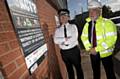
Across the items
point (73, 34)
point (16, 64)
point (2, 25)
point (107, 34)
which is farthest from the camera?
point (73, 34)

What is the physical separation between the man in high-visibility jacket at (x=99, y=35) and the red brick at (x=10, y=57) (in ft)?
5.59

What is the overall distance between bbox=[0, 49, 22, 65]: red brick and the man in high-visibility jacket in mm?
1702

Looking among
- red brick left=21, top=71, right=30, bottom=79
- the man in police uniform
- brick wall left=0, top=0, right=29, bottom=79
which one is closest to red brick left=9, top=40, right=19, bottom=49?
brick wall left=0, top=0, right=29, bottom=79

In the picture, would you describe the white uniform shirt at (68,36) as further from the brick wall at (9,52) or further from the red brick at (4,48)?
the red brick at (4,48)

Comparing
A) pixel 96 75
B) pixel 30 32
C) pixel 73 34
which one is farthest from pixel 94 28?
pixel 30 32

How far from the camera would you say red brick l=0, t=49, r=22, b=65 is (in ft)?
4.61

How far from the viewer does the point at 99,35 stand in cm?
312

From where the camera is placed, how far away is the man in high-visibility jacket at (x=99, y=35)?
10.1 feet

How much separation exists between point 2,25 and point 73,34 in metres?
2.04

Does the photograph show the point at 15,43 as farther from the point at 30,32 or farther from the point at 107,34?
the point at 107,34

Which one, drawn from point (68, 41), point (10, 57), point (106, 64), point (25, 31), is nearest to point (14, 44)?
point (10, 57)

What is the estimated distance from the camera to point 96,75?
11.3 ft

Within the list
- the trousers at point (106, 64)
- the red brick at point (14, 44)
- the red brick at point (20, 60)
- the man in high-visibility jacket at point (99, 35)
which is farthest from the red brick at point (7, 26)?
the trousers at point (106, 64)

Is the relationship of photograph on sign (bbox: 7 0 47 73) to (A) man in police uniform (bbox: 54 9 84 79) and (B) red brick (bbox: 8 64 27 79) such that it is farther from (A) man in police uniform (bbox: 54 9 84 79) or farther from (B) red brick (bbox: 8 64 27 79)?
(A) man in police uniform (bbox: 54 9 84 79)
